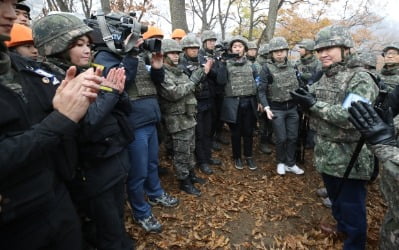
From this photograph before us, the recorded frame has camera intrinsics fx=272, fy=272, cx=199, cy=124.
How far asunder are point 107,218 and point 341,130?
2532mm

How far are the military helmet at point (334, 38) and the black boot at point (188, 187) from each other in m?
2.80

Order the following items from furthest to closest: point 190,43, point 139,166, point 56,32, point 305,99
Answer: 1. point 190,43
2. point 139,166
3. point 305,99
4. point 56,32

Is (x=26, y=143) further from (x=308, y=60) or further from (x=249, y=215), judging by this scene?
(x=308, y=60)

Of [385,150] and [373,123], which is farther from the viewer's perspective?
[373,123]

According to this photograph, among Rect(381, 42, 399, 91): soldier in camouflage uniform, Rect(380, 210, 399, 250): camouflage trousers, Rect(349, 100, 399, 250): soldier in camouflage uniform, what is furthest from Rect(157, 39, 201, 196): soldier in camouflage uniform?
Rect(381, 42, 399, 91): soldier in camouflage uniform

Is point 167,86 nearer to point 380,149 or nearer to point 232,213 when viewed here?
point 232,213

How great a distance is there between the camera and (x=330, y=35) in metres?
3.07

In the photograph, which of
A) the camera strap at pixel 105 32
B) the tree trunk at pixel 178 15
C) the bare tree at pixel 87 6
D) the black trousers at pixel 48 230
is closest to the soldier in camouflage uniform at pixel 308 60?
the tree trunk at pixel 178 15

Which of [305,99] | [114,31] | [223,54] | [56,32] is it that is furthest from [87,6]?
[305,99]

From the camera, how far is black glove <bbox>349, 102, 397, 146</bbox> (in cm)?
186

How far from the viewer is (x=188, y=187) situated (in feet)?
14.8

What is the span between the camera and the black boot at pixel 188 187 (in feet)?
14.8

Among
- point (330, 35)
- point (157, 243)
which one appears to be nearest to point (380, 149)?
point (330, 35)

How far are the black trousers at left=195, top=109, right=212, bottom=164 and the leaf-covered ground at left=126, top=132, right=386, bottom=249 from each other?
42cm
